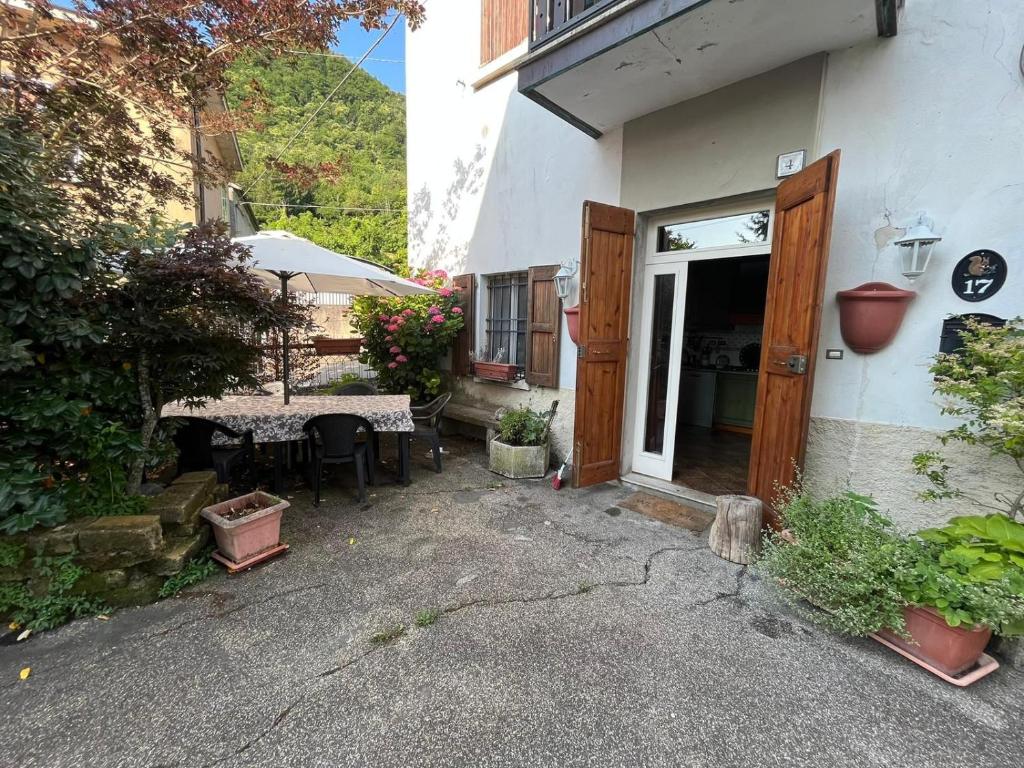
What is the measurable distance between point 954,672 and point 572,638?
168 centimetres

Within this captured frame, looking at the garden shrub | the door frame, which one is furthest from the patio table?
the door frame

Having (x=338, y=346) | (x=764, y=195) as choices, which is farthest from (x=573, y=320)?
(x=338, y=346)

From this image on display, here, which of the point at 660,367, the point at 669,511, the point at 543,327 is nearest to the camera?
the point at 669,511

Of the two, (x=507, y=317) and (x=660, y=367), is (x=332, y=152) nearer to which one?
(x=507, y=317)

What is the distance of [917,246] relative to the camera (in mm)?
2453

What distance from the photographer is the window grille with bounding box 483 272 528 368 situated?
17.5ft

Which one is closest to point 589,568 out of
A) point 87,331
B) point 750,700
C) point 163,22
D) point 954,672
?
point 750,700

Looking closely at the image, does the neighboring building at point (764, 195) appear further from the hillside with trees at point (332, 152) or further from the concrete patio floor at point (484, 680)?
the hillside with trees at point (332, 152)

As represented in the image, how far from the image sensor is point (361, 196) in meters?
21.6

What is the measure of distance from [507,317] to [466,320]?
2.02 ft

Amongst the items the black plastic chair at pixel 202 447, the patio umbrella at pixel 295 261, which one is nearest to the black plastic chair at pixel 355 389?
the patio umbrella at pixel 295 261

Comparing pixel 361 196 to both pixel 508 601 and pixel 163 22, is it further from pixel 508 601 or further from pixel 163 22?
pixel 508 601

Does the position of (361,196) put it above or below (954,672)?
above

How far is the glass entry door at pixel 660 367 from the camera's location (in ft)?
13.0
